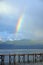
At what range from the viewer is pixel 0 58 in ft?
61.2

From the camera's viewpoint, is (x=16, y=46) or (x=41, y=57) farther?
(x=16, y=46)

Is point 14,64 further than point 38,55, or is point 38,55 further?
point 38,55

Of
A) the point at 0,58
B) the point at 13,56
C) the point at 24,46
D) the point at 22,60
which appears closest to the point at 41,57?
the point at 22,60

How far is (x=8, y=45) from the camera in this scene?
104 meters

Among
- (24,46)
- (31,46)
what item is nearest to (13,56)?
(31,46)

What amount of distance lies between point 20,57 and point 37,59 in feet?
8.26

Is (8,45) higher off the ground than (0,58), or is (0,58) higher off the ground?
(8,45)

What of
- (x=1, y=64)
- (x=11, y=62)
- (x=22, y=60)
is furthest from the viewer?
(x=22, y=60)

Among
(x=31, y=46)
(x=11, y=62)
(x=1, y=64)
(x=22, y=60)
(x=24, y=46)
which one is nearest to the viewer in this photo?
(x=1, y=64)

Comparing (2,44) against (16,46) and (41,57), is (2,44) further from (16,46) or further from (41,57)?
(41,57)

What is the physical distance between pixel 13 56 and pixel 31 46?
7235cm

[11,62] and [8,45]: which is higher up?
[8,45]

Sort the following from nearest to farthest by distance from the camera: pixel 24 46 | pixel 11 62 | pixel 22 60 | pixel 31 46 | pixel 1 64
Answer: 1. pixel 1 64
2. pixel 11 62
3. pixel 22 60
4. pixel 31 46
5. pixel 24 46

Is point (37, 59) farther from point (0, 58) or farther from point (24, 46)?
point (24, 46)
